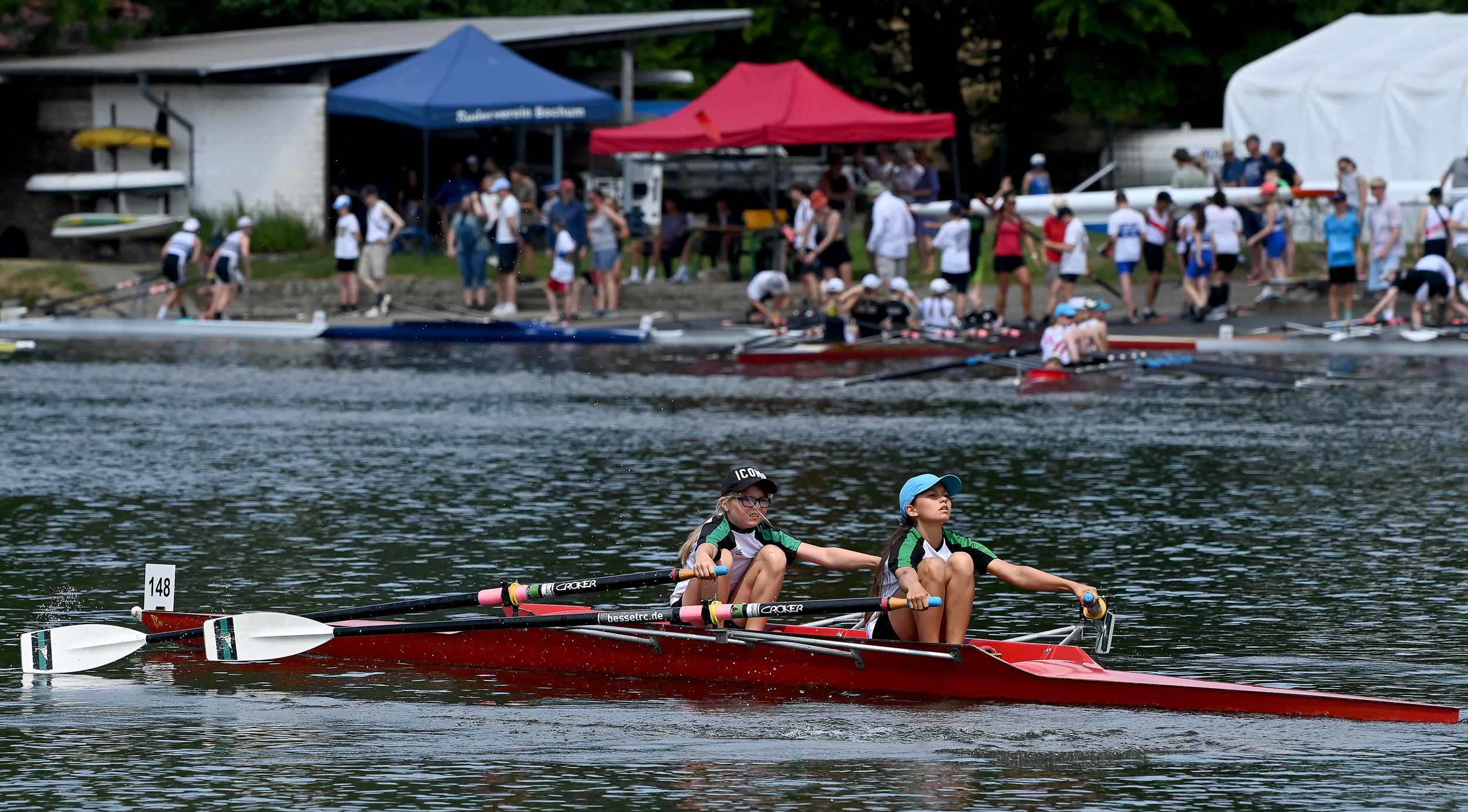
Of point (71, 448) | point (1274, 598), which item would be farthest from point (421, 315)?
point (1274, 598)

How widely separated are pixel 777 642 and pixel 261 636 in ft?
8.93

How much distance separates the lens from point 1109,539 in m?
14.6

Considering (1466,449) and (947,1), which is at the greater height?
(947,1)

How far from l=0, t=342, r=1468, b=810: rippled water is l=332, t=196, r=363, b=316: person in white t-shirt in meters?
5.58

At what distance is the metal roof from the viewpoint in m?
36.4

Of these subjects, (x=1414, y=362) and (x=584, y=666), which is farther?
(x=1414, y=362)

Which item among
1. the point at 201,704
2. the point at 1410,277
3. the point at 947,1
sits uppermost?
the point at 947,1

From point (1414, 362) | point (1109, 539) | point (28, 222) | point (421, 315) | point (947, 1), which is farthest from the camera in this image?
point (947, 1)

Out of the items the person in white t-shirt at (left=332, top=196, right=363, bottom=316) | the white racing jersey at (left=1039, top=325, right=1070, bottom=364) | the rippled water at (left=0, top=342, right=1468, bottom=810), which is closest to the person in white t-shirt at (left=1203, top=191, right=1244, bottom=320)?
the rippled water at (left=0, top=342, right=1468, bottom=810)

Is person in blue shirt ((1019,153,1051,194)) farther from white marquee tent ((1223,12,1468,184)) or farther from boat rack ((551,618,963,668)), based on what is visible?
boat rack ((551,618,963,668))

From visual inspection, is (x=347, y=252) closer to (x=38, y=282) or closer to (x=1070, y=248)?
(x=38, y=282)

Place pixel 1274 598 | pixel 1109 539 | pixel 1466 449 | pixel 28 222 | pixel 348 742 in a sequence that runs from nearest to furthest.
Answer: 1. pixel 348 742
2. pixel 1274 598
3. pixel 1109 539
4. pixel 1466 449
5. pixel 28 222

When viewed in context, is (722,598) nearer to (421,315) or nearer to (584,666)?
(584,666)

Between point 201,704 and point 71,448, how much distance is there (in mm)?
9686
